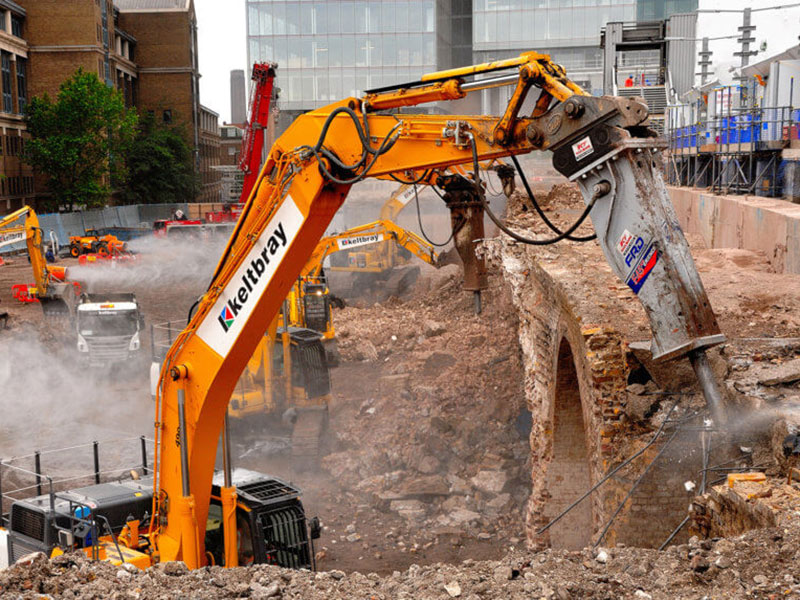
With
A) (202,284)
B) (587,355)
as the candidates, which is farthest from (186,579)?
(202,284)

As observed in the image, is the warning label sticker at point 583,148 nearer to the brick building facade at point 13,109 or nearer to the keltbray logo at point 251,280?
the keltbray logo at point 251,280

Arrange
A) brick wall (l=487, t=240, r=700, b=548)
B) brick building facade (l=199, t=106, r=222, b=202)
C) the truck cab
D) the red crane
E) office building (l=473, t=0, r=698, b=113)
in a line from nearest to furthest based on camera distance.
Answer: brick wall (l=487, t=240, r=700, b=548) → the red crane → the truck cab → office building (l=473, t=0, r=698, b=113) → brick building facade (l=199, t=106, r=222, b=202)

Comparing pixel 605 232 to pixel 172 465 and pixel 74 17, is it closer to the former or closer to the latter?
pixel 172 465

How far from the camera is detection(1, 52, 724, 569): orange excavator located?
23.8 ft

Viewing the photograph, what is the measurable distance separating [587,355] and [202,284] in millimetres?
32942

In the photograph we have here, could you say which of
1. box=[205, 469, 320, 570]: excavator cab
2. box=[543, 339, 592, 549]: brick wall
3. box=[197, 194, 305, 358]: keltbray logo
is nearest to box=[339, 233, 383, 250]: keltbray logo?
box=[543, 339, 592, 549]: brick wall

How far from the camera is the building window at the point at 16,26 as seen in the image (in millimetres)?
62394

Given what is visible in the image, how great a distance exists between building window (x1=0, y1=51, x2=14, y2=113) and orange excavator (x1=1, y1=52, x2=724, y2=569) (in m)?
55.1

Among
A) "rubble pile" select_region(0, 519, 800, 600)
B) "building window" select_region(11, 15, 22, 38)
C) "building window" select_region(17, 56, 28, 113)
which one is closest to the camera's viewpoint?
"rubble pile" select_region(0, 519, 800, 600)

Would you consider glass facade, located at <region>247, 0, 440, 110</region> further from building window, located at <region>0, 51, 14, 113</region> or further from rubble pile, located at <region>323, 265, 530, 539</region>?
rubble pile, located at <region>323, 265, 530, 539</region>

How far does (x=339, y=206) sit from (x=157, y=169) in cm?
6479

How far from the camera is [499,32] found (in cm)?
5691

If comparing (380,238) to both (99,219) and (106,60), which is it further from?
(106,60)

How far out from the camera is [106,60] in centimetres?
7044
